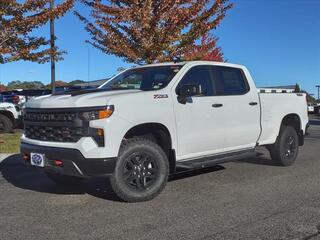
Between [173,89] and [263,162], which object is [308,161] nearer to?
[263,162]

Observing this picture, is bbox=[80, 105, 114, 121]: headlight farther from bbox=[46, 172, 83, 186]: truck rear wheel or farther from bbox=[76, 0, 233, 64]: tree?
bbox=[76, 0, 233, 64]: tree

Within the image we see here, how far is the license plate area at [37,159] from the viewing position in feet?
21.7

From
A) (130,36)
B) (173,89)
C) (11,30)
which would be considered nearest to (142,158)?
(173,89)

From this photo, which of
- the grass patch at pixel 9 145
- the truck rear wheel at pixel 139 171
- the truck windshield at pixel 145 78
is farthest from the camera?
the grass patch at pixel 9 145

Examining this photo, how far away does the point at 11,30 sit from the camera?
1303cm

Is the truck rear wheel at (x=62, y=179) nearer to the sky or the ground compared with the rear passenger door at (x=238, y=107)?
nearer to the ground

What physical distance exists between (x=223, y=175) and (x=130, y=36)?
25.1 ft

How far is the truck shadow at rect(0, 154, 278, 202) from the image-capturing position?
7423 mm

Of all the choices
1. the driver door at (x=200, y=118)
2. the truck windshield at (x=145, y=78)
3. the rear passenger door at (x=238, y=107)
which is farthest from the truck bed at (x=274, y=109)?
the truck windshield at (x=145, y=78)

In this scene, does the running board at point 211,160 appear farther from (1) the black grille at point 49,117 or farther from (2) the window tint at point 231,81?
(1) the black grille at point 49,117

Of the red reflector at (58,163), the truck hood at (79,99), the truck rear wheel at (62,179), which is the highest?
the truck hood at (79,99)

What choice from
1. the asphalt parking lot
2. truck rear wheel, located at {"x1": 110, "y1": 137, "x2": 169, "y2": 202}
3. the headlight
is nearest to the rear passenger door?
the asphalt parking lot

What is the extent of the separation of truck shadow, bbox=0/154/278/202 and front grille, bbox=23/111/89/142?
40.8 inches

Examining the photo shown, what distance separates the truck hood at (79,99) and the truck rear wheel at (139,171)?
2.09 ft
